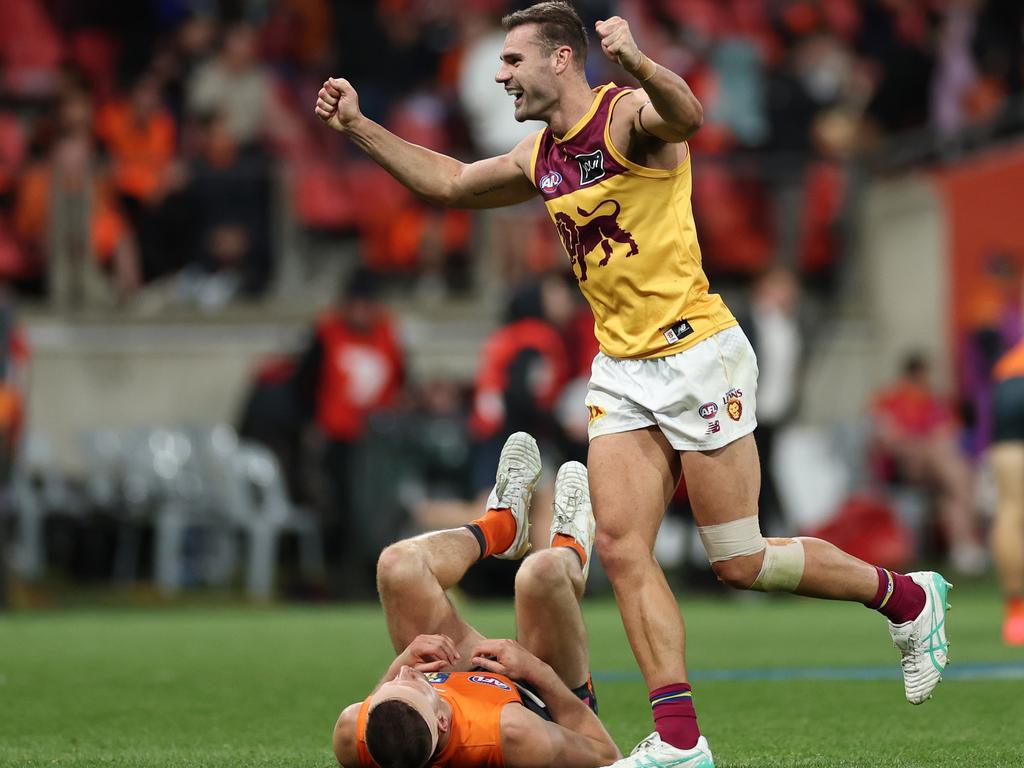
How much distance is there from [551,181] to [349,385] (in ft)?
30.1

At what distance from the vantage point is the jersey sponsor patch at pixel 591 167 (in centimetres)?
629

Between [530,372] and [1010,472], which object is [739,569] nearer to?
[1010,472]

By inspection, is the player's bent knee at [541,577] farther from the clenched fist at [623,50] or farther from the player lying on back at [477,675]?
the clenched fist at [623,50]

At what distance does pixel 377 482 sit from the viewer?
15.4 metres

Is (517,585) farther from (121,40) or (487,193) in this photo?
(121,40)

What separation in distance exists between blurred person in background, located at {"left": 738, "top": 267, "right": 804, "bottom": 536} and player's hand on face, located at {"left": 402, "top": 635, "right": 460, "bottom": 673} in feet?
30.4

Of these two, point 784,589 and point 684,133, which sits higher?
point 684,133

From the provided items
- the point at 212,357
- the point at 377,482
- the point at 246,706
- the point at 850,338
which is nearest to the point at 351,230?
the point at 212,357

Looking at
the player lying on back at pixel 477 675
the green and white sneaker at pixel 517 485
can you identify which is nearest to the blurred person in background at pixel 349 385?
the green and white sneaker at pixel 517 485

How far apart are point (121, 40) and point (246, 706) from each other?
1220 centimetres

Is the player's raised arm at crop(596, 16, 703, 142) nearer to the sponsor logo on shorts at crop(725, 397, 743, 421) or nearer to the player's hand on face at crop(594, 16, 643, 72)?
the player's hand on face at crop(594, 16, 643, 72)

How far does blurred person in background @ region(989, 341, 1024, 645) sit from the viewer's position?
10406mm

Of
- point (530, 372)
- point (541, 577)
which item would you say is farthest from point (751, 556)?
point (530, 372)

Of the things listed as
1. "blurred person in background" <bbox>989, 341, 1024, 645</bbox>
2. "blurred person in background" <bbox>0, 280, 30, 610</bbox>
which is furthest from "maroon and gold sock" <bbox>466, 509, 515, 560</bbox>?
"blurred person in background" <bbox>0, 280, 30, 610</bbox>
